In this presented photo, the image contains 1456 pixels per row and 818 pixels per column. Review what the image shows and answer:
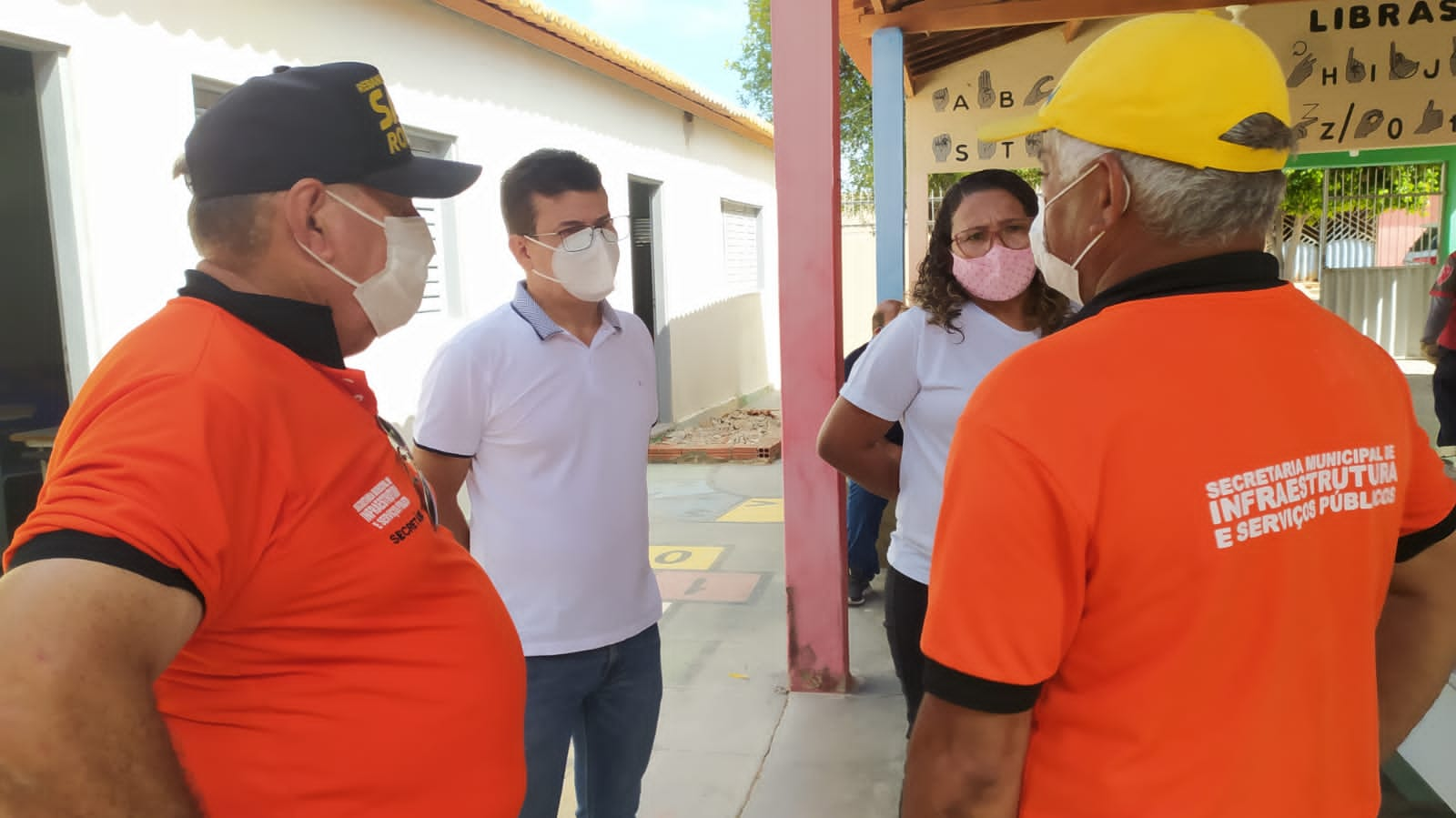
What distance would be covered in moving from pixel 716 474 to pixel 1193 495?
7.99m

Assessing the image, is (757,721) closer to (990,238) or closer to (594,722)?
(594,722)

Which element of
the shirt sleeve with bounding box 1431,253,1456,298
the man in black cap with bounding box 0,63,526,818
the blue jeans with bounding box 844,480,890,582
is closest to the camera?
the man in black cap with bounding box 0,63,526,818

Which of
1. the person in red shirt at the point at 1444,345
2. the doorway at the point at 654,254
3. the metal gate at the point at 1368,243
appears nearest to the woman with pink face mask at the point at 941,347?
the person in red shirt at the point at 1444,345

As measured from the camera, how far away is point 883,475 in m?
2.58

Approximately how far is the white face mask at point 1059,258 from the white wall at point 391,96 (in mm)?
4413

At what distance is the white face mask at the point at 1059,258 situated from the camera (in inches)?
44.2

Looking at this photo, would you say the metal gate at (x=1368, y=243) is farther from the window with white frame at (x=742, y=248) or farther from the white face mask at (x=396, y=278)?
the white face mask at (x=396, y=278)

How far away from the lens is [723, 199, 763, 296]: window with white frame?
12.9 m

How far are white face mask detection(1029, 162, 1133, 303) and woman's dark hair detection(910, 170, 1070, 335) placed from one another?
39.3 inches

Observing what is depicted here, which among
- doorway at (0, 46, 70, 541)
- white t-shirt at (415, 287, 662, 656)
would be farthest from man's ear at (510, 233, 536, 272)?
doorway at (0, 46, 70, 541)

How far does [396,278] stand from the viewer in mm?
1444

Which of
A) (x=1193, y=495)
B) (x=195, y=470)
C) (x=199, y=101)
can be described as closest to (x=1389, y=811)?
(x=1193, y=495)

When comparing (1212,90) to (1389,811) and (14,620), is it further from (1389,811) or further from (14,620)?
(1389,811)

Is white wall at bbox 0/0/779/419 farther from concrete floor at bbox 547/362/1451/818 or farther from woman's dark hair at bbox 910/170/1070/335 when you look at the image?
woman's dark hair at bbox 910/170/1070/335
